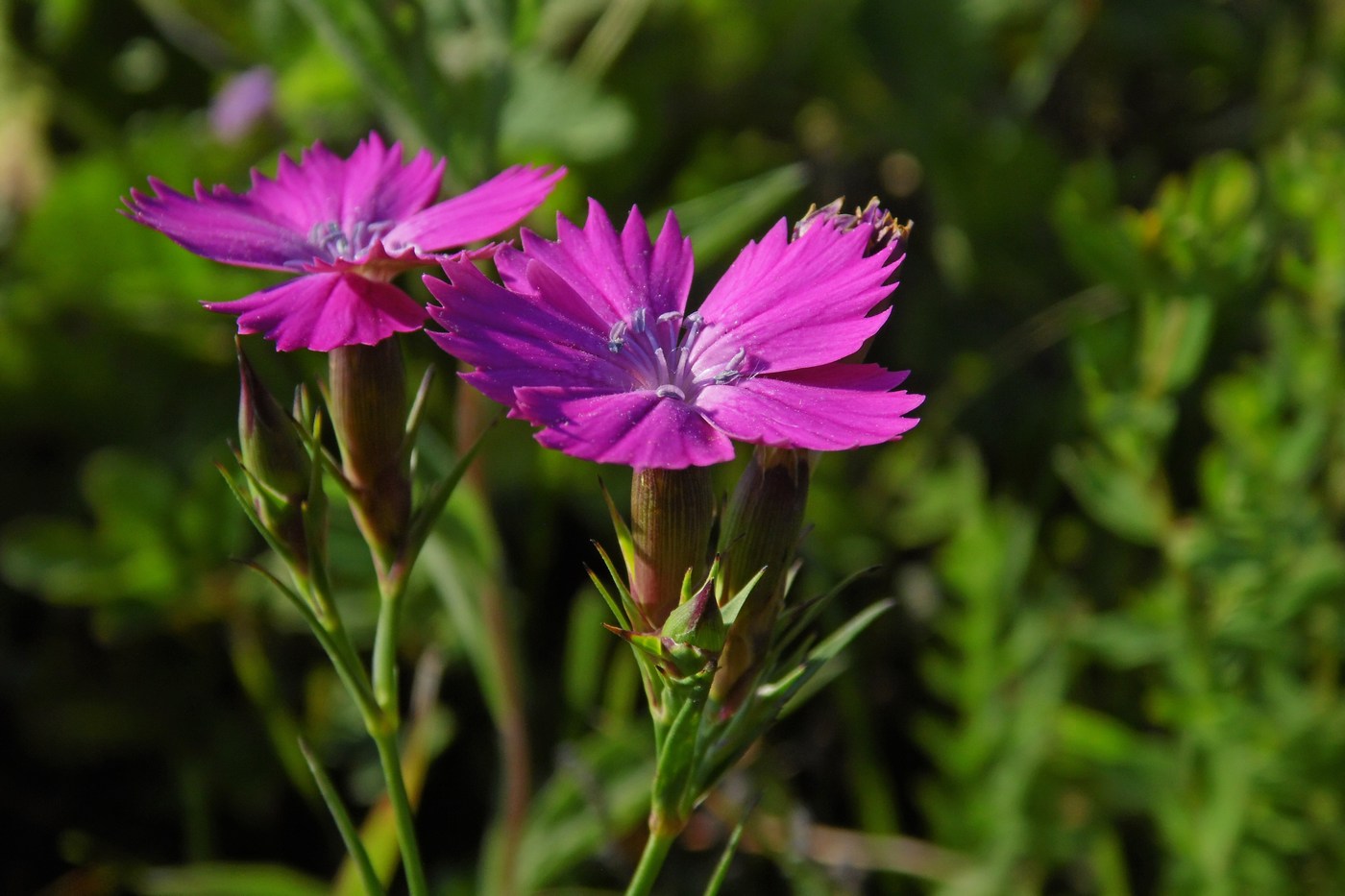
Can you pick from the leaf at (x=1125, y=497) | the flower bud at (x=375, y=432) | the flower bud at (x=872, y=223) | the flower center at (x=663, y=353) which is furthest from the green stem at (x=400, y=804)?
the leaf at (x=1125, y=497)

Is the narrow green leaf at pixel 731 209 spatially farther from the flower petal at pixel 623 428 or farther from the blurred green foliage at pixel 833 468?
the flower petal at pixel 623 428

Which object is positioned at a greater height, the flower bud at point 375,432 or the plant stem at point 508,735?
the flower bud at point 375,432

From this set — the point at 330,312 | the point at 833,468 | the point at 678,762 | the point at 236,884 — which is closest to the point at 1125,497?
the point at 833,468

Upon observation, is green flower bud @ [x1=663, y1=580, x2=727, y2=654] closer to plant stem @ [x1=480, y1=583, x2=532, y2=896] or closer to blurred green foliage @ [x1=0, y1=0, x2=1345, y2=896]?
blurred green foliage @ [x1=0, y1=0, x2=1345, y2=896]

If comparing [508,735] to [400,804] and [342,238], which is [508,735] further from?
[342,238]

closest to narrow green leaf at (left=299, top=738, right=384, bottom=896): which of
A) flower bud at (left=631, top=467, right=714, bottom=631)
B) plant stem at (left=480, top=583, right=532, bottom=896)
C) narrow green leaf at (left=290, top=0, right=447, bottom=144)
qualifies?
flower bud at (left=631, top=467, right=714, bottom=631)

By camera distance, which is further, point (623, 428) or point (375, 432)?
point (375, 432)
